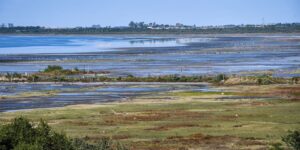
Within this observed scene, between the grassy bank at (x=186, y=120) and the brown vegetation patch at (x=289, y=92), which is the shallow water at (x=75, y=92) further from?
the brown vegetation patch at (x=289, y=92)

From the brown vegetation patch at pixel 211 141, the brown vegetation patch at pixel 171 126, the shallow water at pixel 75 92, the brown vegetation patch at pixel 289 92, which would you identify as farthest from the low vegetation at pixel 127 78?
the brown vegetation patch at pixel 211 141

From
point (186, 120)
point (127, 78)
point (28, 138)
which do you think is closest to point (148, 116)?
point (186, 120)

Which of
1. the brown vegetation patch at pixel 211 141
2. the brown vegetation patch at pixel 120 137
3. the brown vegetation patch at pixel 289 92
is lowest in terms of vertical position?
the brown vegetation patch at pixel 289 92

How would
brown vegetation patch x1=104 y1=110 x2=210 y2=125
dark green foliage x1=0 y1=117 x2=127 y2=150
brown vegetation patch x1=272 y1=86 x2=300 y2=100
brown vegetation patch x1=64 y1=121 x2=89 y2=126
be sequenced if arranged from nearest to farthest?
1. dark green foliage x1=0 y1=117 x2=127 y2=150
2. brown vegetation patch x1=64 y1=121 x2=89 y2=126
3. brown vegetation patch x1=104 y1=110 x2=210 y2=125
4. brown vegetation patch x1=272 y1=86 x2=300 y2=100

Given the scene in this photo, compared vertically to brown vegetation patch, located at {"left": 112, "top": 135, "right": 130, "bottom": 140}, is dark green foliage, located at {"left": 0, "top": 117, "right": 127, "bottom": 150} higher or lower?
higher

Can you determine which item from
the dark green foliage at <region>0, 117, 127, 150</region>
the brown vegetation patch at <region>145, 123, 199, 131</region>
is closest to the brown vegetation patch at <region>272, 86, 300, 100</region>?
the brown vegetation patch at <region>145, 123, 199, 131</region>

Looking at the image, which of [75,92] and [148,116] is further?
[75,92]

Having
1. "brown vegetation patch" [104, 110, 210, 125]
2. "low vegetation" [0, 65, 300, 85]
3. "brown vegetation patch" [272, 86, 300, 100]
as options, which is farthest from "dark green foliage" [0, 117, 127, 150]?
"low vegetation" [0, 65, 300, 85]

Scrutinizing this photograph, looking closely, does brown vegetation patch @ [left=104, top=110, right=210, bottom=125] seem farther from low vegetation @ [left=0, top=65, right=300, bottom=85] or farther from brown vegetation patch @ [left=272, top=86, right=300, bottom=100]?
low vegetation @ [left=0, top=65, right=300, bottom=85]

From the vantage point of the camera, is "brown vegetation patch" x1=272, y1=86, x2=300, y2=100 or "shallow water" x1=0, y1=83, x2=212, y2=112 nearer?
"shallow water" x1=0, y1=83, x2=212, y2=112

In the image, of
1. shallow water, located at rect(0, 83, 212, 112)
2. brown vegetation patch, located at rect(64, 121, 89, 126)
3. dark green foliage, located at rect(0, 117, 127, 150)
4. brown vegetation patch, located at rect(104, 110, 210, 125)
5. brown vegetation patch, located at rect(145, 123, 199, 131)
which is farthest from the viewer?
shallow water, located at rect(0, 83, 212, 112)

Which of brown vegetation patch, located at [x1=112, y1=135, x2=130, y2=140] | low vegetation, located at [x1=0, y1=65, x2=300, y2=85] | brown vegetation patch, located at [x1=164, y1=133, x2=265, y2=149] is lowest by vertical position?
low vegetation, located at [x1=0, y1=65, x2=300, y2=85]

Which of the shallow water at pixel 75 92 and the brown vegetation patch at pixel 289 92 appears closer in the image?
the shallow water at pixel 75 92

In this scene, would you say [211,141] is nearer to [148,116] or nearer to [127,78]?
[148,116]
